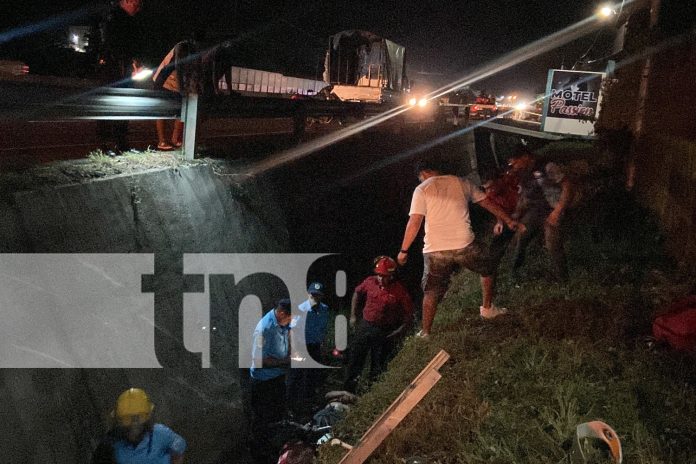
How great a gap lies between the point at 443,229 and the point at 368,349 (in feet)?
6.47

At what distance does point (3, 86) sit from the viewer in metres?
4.25

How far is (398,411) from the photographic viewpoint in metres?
4.20

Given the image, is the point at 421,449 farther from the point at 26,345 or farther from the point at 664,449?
the point at 26,345

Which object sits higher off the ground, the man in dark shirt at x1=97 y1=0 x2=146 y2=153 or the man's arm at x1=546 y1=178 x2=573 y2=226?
the man in dark shirt at x1=97 y1=0 x2=146 y2=153

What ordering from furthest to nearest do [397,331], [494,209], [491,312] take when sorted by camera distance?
[397,331] → [491,312] → [494,209]

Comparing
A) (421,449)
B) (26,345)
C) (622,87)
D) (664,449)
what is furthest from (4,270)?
(622,87)

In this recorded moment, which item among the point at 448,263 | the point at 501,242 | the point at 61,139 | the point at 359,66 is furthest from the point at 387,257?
the point at 359,66

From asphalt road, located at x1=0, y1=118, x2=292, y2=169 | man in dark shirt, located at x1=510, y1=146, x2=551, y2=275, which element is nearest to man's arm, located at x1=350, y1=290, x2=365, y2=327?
man in dark shirt, located at x1=510, y1=146, x2=551, y2=275

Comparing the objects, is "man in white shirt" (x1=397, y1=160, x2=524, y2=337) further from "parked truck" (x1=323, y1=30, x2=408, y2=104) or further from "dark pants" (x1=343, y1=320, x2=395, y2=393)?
"parked truck" (x1=323, y1=30, x2=408, y2=104)

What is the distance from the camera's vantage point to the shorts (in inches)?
229

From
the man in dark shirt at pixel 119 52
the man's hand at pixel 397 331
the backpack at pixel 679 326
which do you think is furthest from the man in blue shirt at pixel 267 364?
the backpack at pixel 679 326

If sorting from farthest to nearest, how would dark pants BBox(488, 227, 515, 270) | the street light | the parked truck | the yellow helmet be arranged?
the parked truck → the street light → dark pants BBox(488, 227, 515, 270) → the yellow helmet

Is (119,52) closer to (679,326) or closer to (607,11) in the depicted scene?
(679,326)

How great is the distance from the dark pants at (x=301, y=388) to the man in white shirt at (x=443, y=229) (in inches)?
78.2
